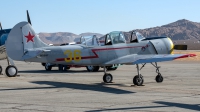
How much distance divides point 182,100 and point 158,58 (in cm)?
399

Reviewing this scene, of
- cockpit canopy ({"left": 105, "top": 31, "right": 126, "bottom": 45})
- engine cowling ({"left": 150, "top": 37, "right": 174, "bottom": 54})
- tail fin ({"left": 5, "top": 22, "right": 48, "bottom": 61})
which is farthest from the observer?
tail fin ({"left": 5, "top": 22, "right": 48, "bottom": 61})

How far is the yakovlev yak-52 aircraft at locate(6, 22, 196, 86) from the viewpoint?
61.2 feet

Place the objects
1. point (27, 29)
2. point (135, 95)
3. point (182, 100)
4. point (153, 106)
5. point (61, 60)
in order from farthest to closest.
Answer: point (27, 29) < point (61, 60) < point (135, 95) < point (182, 100) < point (153, 106)

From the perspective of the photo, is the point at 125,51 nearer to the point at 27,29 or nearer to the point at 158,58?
the point at 158,58

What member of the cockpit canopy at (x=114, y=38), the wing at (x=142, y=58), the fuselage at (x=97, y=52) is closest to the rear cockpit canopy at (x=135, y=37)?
the fuselage at (x=97, y=52)

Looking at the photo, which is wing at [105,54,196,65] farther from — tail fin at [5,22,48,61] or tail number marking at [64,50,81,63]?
tail fin at [5,22,48,61]

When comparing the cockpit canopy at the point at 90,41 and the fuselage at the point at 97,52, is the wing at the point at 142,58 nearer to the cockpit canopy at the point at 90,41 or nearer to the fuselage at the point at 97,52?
the fuselage at the point at 97,52

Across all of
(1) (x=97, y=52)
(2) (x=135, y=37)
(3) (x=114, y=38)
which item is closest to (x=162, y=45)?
(2) (x=135, y=37)

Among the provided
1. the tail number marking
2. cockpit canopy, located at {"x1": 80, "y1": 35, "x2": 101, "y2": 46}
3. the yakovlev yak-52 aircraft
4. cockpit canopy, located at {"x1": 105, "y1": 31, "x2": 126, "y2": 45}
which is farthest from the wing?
the tail number marking

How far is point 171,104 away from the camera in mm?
12609

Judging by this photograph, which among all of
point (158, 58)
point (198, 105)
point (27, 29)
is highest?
point (27, 29)

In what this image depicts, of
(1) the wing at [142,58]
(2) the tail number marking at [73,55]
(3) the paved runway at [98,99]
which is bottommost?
(3) the paved runway at [98,99]

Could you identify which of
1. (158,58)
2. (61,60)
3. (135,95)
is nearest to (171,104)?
(135,95)

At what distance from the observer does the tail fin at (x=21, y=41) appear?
64.7 ft
